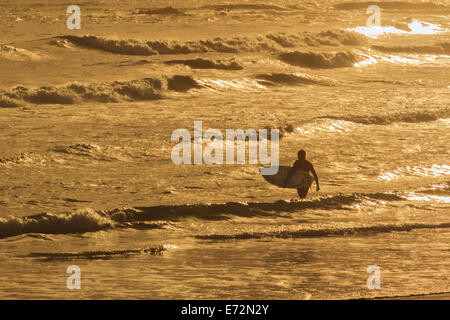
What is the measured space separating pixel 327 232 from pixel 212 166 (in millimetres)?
5488

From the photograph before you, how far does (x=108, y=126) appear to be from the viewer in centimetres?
2280

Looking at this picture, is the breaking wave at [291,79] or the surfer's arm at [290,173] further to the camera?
the breaking wave at [291,79]

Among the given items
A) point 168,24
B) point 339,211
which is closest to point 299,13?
point 168,24

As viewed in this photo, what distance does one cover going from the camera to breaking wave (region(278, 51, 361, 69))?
36938 millimetres

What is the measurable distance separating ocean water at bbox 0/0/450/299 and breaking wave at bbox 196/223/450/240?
1.7 inches

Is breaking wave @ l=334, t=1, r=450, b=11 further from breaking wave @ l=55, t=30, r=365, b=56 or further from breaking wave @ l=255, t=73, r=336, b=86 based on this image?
breaking wave @ l=255, t=73, r=336, b=86

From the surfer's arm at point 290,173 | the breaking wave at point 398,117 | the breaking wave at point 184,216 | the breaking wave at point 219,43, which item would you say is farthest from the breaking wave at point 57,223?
the breaking wave at point 219,43

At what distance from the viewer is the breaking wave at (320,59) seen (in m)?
36.9

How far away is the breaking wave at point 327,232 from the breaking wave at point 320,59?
22.9 m

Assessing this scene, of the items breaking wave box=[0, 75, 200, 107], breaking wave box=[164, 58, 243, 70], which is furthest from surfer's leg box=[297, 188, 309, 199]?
breaking wave box=[164, 58, 243, 70]

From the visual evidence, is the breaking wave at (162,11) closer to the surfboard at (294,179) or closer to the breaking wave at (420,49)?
the breaking wave at (420,49)

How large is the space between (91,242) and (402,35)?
35.6 metres
